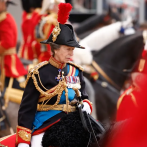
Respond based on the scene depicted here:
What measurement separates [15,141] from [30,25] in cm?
332

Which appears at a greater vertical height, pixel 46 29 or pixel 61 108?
pixel 46 29

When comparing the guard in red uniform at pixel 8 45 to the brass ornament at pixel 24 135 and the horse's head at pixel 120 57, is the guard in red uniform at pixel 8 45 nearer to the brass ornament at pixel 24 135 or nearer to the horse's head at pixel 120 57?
the horse's head at pixel 120 57

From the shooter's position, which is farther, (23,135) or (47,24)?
(47,24)

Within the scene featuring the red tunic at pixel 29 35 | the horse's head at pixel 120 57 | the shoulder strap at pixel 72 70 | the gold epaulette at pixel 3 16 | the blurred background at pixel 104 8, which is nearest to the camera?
the shoulder strap at pixel 72 70

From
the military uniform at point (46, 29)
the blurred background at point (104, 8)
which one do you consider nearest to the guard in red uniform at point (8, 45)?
the military uniform at point (46, 29)

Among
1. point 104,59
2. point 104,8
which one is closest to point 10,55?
point 104,59

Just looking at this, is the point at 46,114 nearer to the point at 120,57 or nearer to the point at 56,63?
the point at 56,63

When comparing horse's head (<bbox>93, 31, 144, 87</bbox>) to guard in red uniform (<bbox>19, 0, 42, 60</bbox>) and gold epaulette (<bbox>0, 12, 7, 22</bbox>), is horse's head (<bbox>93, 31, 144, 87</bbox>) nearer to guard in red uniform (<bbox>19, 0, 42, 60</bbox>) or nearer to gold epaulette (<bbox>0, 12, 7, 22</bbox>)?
gold epaulette (<bbox>0, 12, 7, 22</bbox>)

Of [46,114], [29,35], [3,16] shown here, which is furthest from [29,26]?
[46,114]

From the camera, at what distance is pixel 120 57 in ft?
11.3

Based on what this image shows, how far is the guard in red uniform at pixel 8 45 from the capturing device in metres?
2.66

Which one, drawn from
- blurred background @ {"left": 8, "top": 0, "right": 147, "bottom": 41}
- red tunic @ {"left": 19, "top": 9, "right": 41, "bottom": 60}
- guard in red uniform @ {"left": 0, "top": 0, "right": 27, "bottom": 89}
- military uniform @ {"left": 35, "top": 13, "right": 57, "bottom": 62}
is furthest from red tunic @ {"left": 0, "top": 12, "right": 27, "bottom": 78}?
blurred background @ {"left": 8, "top": 0, "right": 147, "bottom": 41}

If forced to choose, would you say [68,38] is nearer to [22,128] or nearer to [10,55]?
[22,128]

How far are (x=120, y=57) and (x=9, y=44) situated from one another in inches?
51.1
